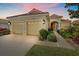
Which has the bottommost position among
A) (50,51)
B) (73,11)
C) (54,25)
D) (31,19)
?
(50,51)

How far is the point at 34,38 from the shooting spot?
2.72 meters

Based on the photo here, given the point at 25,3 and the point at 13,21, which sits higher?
the point at 25,3

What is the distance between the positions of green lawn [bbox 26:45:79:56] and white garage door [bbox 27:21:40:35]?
0.82ft

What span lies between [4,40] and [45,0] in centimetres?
98

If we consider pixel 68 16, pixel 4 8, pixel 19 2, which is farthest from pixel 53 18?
pixel 4 8

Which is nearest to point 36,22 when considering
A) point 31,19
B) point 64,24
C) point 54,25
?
point 31,19

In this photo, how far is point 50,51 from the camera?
8.76 ft

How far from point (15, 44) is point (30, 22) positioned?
1.51ft

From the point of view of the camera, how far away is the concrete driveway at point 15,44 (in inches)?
105

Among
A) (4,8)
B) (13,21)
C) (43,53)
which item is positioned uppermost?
(4,8)

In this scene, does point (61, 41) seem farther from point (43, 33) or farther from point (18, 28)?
point (18, 28)

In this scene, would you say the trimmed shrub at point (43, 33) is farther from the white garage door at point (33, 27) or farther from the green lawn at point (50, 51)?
the green lawn at point (50, 51)

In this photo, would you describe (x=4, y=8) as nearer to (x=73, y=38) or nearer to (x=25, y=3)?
(x=25, y=3)

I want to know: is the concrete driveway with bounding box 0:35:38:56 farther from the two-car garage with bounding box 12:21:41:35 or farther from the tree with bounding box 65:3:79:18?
the tree with bounding box 65:3:79:18
